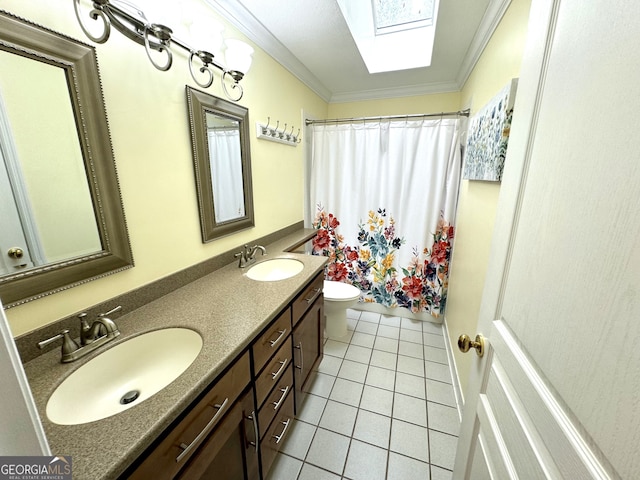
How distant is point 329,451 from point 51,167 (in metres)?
1.71

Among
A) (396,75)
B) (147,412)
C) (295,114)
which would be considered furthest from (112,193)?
(396,75)

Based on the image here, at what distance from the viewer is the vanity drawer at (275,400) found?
108 cm

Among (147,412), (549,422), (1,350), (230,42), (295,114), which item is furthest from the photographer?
(295,114)

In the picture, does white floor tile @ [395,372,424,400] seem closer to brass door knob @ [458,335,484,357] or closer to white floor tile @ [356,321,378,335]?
white floor tile @ [356,321,378,335]

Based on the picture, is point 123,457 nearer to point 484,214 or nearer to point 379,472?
point 379,472

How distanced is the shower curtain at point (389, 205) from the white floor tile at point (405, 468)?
4.38 feet

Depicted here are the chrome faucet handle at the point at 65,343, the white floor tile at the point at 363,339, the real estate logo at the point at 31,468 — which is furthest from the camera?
the white floor tile at the point at 363,339

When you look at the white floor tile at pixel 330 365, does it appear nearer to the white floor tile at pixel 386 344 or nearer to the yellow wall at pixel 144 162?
the white floor tile at pixel 386 344

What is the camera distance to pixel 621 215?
36 cm

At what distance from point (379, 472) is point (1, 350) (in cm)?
155

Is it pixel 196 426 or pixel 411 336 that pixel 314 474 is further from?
pixel 411 336

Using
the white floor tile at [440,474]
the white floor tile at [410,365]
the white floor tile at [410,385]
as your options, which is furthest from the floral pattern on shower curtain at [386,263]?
the white floor tile at [440,474]

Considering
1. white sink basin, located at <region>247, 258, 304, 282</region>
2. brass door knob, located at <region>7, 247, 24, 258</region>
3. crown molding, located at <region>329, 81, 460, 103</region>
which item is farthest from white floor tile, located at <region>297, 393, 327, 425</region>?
crown molding, located at <region>329, 81, 460, 103</region>

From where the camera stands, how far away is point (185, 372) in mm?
724
